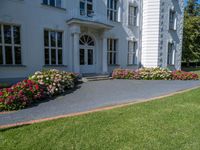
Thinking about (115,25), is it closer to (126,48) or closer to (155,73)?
(126,48)

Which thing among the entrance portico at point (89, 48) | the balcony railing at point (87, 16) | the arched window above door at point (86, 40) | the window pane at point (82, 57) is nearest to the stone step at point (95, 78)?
the entrance portico at point (89, 48)

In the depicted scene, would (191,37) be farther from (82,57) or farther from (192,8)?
(82,57)

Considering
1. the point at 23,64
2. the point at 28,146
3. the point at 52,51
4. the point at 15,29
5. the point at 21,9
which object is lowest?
the point at 28,146

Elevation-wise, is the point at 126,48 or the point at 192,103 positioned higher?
the point at 126,48

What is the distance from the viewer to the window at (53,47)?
12.1 m

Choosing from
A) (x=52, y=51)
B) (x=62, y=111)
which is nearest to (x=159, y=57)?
(x=52, y=51)

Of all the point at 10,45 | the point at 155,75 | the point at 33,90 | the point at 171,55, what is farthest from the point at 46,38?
the point at 171,55

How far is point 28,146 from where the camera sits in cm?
336

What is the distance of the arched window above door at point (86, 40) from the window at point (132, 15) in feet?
16.5

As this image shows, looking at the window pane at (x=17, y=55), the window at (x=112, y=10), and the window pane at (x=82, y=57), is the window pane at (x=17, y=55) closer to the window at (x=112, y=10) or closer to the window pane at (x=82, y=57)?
the window pane at (x=82, y=57)

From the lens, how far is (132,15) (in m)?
17.5

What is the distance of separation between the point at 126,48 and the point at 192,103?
11128mm

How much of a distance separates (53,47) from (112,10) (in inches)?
275

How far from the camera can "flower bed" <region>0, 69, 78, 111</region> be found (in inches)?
232
